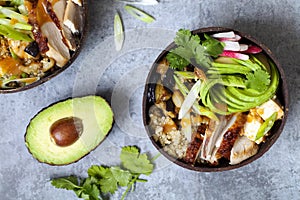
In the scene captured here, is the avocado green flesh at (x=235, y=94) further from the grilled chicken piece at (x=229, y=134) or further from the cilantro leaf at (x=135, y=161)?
the cilantro leaf at (x=135, y=161)

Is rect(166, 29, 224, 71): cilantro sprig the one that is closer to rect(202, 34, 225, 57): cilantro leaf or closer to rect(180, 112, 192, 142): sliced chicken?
rect(202, 34, 225, 57): cilantro leaf

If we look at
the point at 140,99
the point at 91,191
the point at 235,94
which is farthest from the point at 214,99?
the point at 91,191

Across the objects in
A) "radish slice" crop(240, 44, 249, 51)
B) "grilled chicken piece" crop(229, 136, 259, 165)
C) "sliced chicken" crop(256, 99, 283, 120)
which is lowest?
"grilled chicken piece" crop(229, 136, 259, 165)

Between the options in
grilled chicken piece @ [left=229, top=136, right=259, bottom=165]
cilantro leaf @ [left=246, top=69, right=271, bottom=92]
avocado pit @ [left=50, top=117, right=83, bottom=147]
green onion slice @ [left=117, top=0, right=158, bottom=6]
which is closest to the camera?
cilantro leaf @ [left=246, top=69, right=271, bottom=92]

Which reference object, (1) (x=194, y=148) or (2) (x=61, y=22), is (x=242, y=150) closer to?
(1) (x=194, y=148)

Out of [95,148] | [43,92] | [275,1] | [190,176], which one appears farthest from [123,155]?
[275,1]

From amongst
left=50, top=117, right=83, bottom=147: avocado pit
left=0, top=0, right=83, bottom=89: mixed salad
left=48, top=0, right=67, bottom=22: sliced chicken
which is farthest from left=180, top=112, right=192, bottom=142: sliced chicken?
left=48, top=0, right=67, bottom=22: sliced chicken
